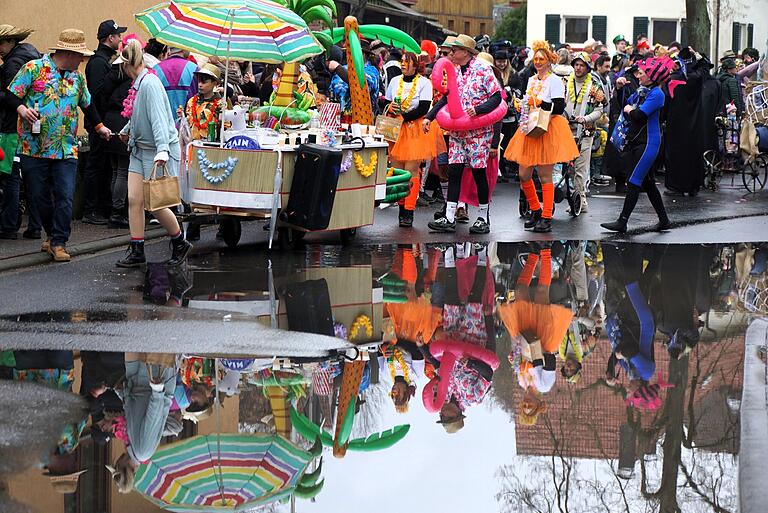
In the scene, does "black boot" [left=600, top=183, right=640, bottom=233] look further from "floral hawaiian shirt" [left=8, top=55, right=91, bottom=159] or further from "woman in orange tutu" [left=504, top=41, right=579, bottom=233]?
"floral hawaiian shirt" [left=8, top=55, right=91, bottom=159]

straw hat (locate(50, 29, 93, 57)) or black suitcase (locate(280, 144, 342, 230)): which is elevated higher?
straw hat (locate(50, 29, 93, 57))

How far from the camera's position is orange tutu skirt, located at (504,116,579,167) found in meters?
15.1

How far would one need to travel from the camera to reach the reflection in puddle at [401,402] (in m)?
5.80

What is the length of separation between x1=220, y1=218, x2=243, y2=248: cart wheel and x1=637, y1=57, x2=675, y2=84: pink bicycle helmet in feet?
14.2

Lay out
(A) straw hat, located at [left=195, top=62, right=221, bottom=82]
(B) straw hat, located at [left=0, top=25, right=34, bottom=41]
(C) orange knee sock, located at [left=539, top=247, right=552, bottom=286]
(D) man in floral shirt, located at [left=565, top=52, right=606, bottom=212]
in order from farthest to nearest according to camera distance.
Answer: (D) man in floral shirt, located at [left=565, top=52, right=606, bottom=212]
(B) straw hat, located at [left=0, top=25, right=34, bottom=41]
(A) straw hat, located at [left=195, top=62, right=221, bottom=82]
(C) orange knee sock, located at [left=539, top=247, right=552, bottom=286]

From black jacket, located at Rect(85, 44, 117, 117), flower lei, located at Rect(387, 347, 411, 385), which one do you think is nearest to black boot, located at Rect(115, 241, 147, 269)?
black jacket, located at Rect(85, 44, 117, 117)

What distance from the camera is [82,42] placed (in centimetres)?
1191

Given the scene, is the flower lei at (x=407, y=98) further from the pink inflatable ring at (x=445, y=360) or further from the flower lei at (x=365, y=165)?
the pink inflatable ring at (x=445, y=360)

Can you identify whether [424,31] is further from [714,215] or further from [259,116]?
[259,116]

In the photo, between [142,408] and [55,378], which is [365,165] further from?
[142,408]

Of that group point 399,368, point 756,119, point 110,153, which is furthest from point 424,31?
point 399,368

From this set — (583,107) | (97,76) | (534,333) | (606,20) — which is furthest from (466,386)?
(606,20)

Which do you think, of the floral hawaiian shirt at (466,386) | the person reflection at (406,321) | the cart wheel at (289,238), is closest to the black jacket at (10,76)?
the cart wheel at (289,238)

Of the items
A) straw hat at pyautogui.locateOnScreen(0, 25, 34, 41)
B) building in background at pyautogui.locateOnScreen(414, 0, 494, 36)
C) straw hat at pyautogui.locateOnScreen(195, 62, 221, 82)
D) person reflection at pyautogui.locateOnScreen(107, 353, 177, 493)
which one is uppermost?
building in background at pyautogui.locateOnScreen(414, 0, 494, 36)
